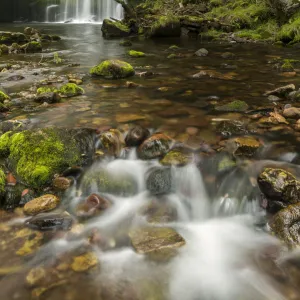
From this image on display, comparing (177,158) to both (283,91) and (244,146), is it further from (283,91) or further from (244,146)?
(283,91)

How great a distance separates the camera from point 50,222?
3.54 metres

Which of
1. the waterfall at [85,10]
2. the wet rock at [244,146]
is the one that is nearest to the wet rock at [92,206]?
the wet rock at [244,146]

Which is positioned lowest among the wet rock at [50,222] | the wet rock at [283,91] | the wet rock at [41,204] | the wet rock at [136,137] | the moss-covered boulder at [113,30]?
the wet rock at [50,222]

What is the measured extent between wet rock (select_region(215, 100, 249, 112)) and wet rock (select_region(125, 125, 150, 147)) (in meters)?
1.96

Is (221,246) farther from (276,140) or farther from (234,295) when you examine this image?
(276,140)

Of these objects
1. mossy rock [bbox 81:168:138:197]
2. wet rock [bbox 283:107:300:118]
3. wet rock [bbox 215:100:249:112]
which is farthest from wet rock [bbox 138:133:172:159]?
wet rock [bbox 283:107:300:118]

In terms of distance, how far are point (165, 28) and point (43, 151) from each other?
17.3 m

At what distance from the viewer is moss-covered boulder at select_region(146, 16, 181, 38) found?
19339 millimetres

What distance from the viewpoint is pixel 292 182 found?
3.64 metres

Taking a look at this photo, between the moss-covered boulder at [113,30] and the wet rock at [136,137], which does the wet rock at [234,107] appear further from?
the moss-covered boulder at [113,30]

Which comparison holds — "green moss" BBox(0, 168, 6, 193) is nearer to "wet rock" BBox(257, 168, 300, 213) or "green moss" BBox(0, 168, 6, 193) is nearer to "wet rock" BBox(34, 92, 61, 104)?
"wet rock" BBox(34, 92, 61, 104)

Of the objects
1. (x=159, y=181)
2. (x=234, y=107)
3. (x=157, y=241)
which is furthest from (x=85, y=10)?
(x=157, y=241)

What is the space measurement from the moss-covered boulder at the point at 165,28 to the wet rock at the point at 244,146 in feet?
54.2

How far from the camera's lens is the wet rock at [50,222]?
3.52m
